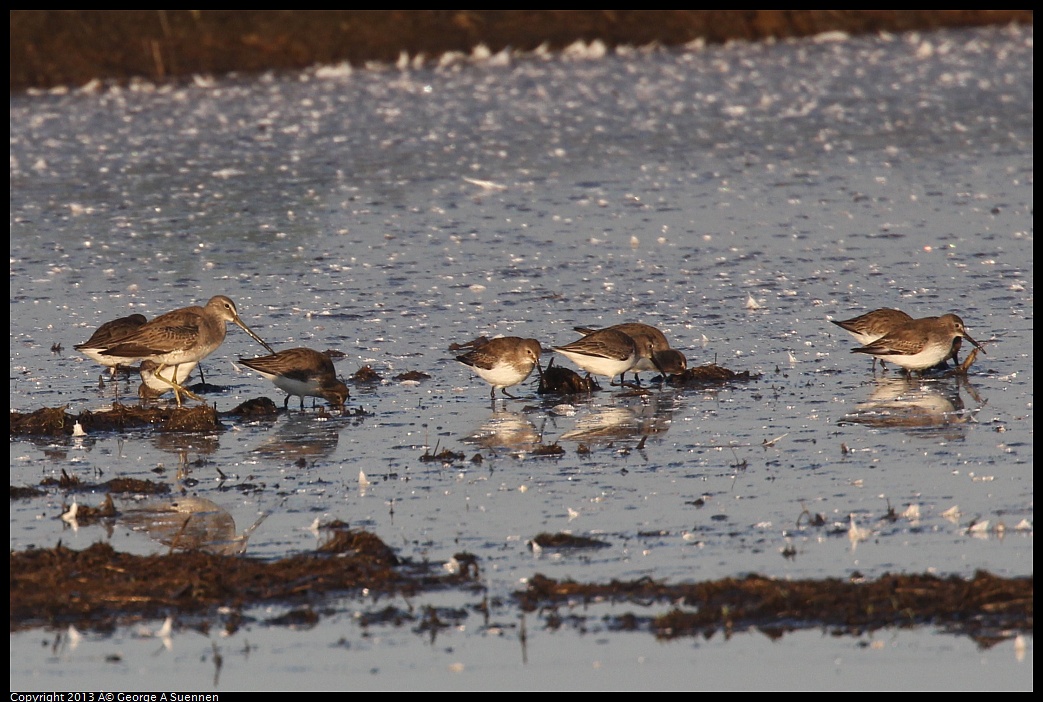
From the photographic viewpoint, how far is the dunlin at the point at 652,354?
39.8 feet

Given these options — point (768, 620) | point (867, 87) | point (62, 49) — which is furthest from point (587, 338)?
point (62, 49)

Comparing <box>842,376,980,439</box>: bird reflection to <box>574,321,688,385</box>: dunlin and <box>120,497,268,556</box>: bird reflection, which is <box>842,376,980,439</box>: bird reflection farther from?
<box>120,497,268,556</box>: bird reflection

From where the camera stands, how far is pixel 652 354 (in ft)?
40.2

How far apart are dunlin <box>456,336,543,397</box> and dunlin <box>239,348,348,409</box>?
1017 mm

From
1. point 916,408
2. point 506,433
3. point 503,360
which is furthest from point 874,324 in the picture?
point 506,433

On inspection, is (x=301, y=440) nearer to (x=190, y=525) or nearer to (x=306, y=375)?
(x=306, y=375)

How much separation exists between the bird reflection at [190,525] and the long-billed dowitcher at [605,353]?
373 centimetres

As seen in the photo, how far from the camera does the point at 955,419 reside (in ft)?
35.7

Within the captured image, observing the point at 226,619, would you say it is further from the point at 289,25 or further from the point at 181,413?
the point at 289,25

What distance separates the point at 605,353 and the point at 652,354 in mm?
437

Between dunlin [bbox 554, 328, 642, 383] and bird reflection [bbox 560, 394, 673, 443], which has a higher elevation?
dunlin [bbox 554, 328, 642, 383]

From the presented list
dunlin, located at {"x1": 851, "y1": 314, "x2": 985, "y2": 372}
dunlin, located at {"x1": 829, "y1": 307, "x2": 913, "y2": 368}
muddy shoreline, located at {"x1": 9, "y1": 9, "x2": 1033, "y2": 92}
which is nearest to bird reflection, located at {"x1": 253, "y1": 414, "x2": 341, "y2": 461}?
dunlin, located at {"x1": 851, "y1": 314, "x2": 985, "y2": 372}

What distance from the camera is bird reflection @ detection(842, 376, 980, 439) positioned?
10.7 metres

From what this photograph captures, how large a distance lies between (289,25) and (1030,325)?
24390mm
